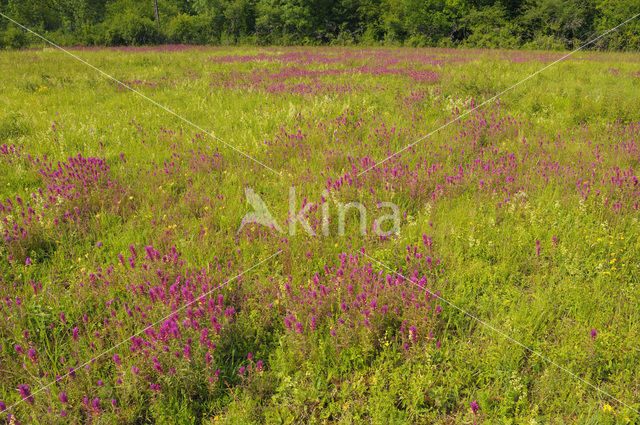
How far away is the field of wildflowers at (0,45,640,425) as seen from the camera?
6.85 feet

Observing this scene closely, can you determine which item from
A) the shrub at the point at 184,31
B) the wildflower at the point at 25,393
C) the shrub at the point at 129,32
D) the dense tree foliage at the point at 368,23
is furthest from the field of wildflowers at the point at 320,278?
the shrub at the point at 184,31

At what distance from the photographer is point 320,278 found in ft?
9.98

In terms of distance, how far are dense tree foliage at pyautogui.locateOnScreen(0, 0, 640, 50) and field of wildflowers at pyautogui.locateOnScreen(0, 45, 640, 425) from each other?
32.7 metres

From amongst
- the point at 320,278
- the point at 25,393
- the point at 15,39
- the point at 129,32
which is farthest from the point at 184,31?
the point at 25,393

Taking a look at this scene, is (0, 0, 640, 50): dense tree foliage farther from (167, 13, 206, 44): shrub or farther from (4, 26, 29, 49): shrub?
(4, 26, 29, 49): shrub

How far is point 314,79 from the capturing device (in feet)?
38.0

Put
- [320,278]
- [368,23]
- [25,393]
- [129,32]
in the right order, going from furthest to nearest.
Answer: [368,23], [129,32], [320,278], [25,393]

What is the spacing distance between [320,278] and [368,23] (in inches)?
1921

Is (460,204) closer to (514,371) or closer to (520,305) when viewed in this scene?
(520,305)

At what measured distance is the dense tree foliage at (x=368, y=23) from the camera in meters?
32.5

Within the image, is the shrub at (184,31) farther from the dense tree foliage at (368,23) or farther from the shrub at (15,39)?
the shrub at (15,39)

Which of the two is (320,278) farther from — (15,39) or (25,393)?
(15,39)

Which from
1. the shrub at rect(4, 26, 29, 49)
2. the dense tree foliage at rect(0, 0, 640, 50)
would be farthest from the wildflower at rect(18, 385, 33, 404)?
the dense tree foliage at rect(0, 0, 640, 50)

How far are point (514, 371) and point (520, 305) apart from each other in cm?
76
